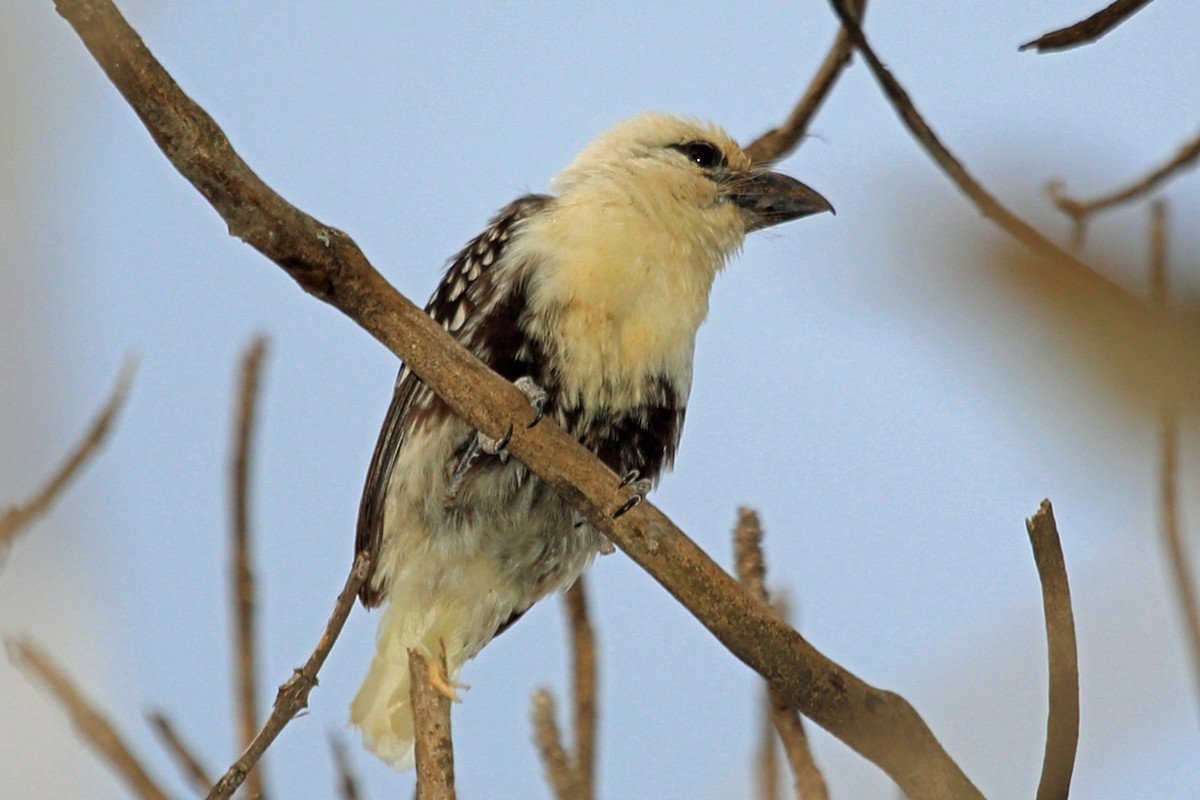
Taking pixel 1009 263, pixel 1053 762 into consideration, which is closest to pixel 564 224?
pixel 1053 762

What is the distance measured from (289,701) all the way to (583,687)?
0.71 m

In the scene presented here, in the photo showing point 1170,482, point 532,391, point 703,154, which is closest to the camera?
point 1170,482

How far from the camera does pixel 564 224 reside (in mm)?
3617

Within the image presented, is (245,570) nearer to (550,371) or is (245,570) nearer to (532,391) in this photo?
(532,391)

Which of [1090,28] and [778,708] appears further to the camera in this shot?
[778,708]

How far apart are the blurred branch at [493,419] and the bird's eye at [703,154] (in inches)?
72.6

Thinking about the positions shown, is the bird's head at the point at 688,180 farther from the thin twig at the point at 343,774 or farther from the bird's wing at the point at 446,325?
the thin twig at the point at 343,774

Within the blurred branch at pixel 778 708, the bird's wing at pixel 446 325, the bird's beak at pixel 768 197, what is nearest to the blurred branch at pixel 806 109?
the bird's beak at pixel 768 197

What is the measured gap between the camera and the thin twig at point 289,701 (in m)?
2.10

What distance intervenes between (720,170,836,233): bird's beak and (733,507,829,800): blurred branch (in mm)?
1626

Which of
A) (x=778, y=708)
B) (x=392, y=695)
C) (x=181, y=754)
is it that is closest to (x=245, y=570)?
(x=181, y=754)

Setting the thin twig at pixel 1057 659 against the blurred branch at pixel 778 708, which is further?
the blurred branch at pixel 778 708

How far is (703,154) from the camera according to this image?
4.20 m

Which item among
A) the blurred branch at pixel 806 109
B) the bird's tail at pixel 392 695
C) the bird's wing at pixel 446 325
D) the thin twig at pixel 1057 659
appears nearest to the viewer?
the thin twig at pixel 1057 659
